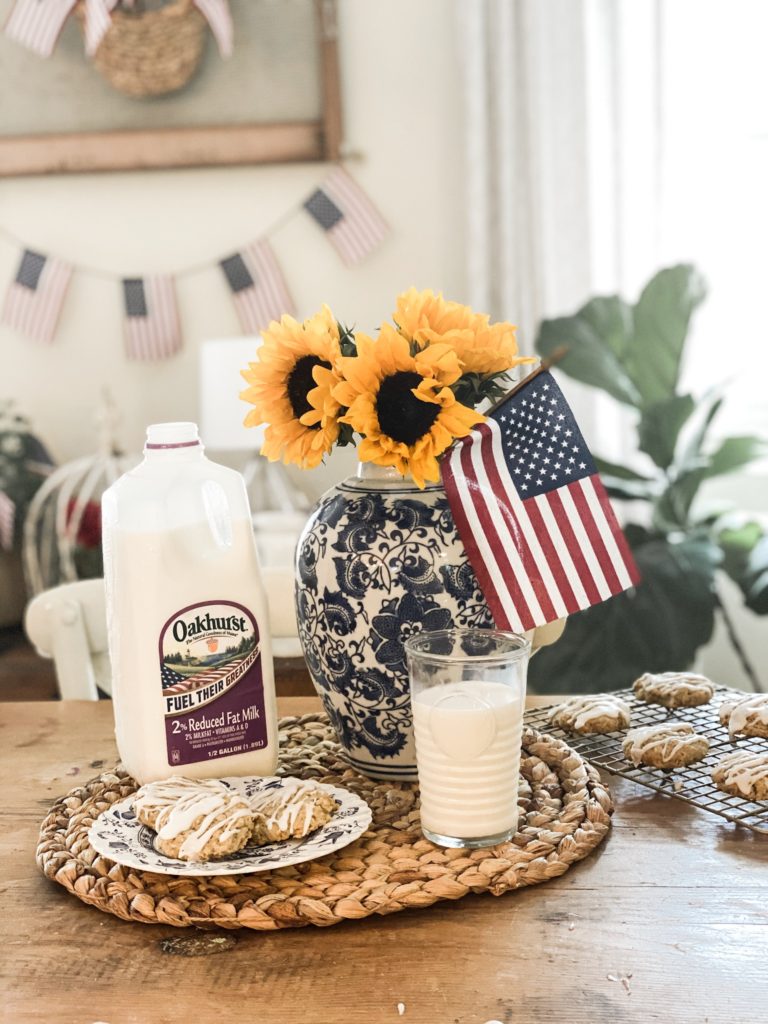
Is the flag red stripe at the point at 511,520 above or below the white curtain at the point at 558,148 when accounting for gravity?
below

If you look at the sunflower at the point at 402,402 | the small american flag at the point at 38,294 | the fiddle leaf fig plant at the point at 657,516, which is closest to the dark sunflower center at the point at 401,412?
the sunflower at the point at 402,402

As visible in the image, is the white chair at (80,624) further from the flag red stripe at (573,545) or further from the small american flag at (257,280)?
the small american flag at (257,280)

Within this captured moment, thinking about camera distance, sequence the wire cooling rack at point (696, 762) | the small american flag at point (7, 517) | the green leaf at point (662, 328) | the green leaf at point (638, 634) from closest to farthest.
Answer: the wire cooling rack at point (696, 762) < the green leaf at point (638, 634) < the green leaf at point (662, 328) < the small american flag at point (7, 517)

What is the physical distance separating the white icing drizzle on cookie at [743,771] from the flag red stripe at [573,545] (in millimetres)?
180

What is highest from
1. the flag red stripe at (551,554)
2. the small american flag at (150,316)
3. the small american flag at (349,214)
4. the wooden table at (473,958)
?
the small american flag at (349,214)

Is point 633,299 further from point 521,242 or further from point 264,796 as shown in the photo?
point 264,796

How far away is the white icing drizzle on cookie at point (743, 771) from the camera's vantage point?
809mm

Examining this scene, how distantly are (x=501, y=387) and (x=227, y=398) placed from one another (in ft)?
6.39

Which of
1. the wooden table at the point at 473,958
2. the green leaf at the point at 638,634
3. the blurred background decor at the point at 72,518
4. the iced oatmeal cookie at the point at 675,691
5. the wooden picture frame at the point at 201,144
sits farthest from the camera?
the wooden picture frame at the point at 201,144

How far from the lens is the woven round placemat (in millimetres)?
690

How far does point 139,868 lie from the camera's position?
2.32 feet

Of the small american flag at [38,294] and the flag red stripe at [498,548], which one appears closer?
the flag red stripe at [498,548]

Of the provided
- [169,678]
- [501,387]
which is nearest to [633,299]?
[501,387]

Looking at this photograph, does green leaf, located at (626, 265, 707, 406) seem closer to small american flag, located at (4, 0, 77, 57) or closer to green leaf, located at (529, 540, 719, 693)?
green leaf, located at (529, 540, 719, 693)
